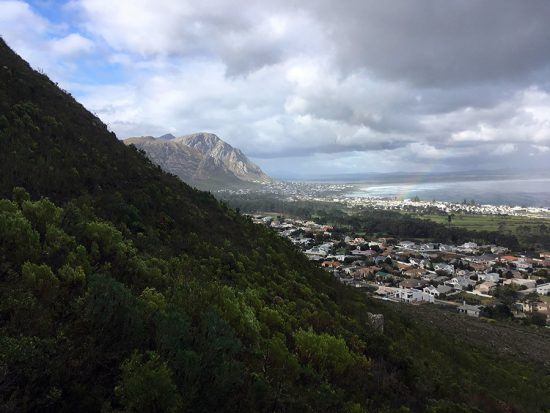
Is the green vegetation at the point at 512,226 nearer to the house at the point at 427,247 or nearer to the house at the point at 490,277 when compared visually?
the house at the point at 427,247

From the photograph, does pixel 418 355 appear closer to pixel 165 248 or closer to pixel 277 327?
pixel 277 327

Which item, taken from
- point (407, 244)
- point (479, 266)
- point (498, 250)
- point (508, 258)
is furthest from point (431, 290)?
point (498, 250)

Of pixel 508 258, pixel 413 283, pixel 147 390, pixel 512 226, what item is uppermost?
pixel 147 390

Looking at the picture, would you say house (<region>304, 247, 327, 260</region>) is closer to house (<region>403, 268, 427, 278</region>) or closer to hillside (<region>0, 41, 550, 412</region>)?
house (<region>403, 268, 427, 278</region>)

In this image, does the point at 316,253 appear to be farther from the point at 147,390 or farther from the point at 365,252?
the point at 147,390

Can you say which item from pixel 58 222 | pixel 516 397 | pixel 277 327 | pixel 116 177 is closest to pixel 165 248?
pixel 58 222

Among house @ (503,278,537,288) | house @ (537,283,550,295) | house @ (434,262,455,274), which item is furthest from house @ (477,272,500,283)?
house @ (537,283,550,295)
